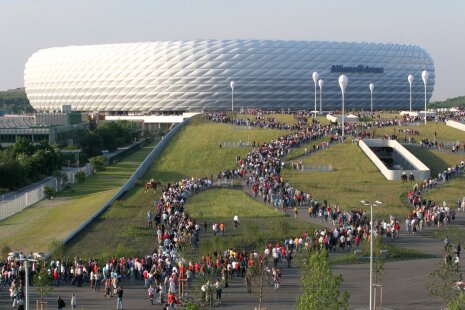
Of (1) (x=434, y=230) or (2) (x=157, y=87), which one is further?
(2) (x=157, y=87)

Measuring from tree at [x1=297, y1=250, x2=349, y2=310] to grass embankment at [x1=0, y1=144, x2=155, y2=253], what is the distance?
1623 cm

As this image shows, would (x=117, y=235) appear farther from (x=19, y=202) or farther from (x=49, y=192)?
(x=49, y=192)

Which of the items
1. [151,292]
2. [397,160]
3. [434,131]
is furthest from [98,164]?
[151,292]

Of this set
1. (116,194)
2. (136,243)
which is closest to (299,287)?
(136,243)

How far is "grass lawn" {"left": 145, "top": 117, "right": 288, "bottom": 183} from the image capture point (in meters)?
53.0

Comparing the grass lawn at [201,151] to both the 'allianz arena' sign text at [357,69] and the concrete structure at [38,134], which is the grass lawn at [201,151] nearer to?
the concrete structure at [38,134]

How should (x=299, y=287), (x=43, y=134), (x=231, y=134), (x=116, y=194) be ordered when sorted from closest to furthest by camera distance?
(x=299, y=287), (x=116, y=194), (x=231, y=134), (x=43, y=134)

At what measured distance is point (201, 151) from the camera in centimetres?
6022

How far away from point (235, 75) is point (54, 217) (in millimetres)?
95356

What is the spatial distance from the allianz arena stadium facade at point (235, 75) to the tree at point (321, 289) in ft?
383

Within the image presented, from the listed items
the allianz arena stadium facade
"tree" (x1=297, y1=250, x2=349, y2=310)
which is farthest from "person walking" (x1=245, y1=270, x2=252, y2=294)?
the allianz arena stadium facade

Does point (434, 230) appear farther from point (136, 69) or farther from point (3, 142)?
point (136, 69)

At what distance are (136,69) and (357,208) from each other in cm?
10324

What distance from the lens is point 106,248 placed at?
101 ft
